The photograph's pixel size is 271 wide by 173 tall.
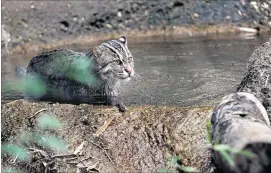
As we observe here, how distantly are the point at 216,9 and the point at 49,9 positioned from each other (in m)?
3.32

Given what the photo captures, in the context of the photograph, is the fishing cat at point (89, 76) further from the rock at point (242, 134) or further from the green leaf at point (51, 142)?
the rock at point (242, 134)

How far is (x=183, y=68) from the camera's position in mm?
7520

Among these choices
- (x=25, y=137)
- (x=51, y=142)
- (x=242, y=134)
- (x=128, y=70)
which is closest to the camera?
(x=242, y=134)

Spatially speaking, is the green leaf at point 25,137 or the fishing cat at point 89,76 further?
the fishing cat at point 89,76

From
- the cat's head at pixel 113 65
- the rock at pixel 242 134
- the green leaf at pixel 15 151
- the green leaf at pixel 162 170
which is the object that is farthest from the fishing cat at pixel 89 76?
the rock at pixel 242 134

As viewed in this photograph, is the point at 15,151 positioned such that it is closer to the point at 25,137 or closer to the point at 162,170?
the point at 25,137

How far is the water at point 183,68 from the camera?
19.0 ft

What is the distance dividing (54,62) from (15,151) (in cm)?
149

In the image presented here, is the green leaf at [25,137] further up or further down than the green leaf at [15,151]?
further up

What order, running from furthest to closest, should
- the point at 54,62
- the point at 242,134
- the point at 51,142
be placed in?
the point at 54,62
the point at 51,142
the point at 242,134

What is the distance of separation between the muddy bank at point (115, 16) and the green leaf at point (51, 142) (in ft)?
21.2

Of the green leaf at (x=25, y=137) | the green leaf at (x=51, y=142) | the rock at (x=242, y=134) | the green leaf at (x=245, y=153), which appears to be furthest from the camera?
the green leaf at (x=25, y=137)

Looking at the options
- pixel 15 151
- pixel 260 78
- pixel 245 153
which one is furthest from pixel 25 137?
pixel 245 153

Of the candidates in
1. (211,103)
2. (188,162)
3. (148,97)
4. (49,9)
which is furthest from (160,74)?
(49,9)
